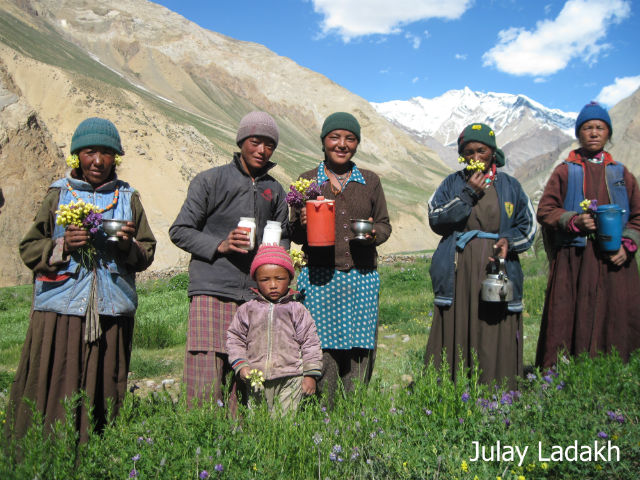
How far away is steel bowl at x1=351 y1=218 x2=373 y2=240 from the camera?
3.31 m

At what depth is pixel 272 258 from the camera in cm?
316

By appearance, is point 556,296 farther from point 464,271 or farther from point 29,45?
point 29,45

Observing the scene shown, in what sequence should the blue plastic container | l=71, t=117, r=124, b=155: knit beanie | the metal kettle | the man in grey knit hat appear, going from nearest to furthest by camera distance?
l=71, t=117, r=124, b=155: knit beanie
the man in grey knit hat
the metal kettle
the blue plastic container

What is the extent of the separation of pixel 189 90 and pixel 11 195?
46111 mm

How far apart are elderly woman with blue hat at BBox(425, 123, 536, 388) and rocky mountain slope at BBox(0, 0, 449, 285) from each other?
18728 mm

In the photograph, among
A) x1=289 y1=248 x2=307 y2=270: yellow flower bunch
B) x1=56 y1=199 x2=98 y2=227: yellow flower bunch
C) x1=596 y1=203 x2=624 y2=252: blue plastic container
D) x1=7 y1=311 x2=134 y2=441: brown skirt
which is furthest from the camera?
x1=596 y1=203 x2=624 y2=252: blue plastic container

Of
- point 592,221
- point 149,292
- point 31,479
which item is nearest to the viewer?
point 31,479

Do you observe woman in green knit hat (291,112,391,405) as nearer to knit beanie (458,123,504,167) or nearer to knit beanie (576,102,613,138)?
knit beanie (458,123,504,167)

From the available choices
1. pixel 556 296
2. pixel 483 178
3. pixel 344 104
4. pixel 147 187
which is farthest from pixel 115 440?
pixel 344 104

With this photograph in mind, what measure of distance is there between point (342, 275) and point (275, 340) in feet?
2.33

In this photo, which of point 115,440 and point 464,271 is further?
point 464,271

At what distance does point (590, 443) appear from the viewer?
270 cm

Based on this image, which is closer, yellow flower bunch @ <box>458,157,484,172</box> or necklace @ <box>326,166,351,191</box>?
yellow flower bunch @ <box>458,157,484,172</box>

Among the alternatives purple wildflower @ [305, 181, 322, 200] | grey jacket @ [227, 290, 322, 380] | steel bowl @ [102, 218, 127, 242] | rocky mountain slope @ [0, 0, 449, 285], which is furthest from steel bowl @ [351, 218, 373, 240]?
rocky mountain slope @ [0, 0, 449, 285]
